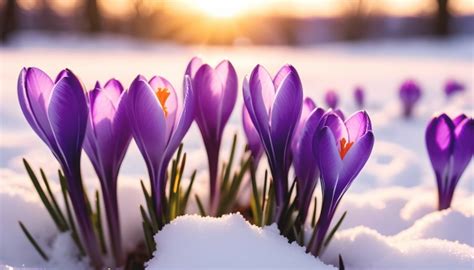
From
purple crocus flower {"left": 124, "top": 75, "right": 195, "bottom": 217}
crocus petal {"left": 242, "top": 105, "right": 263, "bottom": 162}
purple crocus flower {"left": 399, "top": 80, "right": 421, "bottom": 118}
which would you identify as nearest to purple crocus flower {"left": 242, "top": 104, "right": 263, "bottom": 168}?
crocus petal {"left": 242, "top": 105, "right": 263, "bottom": 162}

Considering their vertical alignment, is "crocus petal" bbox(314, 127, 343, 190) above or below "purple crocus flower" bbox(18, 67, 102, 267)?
below

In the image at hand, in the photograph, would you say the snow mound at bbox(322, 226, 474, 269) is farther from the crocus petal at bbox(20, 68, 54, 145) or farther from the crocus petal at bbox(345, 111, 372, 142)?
the crocus petal at bbox(20, 68, 54, 145)

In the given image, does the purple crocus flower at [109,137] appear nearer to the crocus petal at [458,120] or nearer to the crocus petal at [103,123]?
the crocus petal at [103,123]

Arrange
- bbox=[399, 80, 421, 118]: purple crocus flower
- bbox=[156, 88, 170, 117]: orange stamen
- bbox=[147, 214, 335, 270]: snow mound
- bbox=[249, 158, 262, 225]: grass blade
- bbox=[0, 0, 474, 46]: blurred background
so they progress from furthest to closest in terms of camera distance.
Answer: bbox=[0, 0, 474, 46]: blurred background, bbox=[399, 80, 421, 118]: purple crocus flower, bbox=[249, 158, 262, 225]: grass blade, bbox=[156, 88, 170, 117]: orange stamen, bbox=[147, 214, 335, 270]: snow mound

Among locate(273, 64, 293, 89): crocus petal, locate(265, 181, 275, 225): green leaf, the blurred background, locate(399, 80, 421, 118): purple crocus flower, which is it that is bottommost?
locate(265, 181, 275, 225): green leaf

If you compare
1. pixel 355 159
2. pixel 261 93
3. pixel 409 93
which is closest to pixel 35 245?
Answer: pixel 261 93

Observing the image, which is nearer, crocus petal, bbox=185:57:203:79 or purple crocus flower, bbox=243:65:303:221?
purple crocus flower, bbox=243:65:303:221

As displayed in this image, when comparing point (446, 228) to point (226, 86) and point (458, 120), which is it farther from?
point (226, 86)
